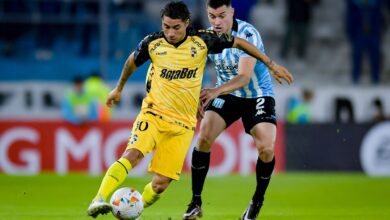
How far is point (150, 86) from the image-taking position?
8.64 m

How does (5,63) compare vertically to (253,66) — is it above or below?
below

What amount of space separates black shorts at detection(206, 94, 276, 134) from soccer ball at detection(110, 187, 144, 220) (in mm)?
1731

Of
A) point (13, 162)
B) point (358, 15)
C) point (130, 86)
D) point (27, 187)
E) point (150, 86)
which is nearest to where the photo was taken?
point (150, 86)

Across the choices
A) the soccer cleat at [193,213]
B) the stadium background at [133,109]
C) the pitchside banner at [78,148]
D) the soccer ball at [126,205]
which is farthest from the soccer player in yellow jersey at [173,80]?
the pitchside banner at [78,148]

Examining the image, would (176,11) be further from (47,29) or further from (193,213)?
(47,29)

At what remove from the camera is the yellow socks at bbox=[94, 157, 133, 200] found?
7891mm

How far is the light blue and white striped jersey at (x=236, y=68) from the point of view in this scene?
934 cm

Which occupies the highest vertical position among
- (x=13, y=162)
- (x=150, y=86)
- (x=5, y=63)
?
(x=150, y=86)

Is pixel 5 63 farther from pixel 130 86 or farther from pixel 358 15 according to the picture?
pixel 358 15

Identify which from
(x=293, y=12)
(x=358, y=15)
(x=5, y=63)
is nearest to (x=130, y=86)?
(x=5, y=63)

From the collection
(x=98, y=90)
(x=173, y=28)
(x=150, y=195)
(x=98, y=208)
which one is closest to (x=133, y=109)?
(x=98, y=90)

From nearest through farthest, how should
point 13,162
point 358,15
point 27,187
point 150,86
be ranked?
1. point 150,86
2. point 27,187
3. point 13,162
4. point 358,15

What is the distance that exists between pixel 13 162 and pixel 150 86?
9.24 metres

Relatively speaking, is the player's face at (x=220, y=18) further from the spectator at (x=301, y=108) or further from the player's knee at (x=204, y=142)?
the spectator at (x=301, y=108)
